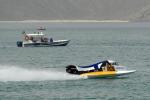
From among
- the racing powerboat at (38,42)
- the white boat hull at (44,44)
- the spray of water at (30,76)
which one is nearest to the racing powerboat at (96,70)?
the spray of water at (30,76)

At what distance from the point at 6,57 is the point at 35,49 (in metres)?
20.3

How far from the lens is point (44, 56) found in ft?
336

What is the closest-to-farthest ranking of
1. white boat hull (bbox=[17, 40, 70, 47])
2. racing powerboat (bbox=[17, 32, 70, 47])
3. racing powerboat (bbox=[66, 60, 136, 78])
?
racing powerboat (bbox=[66, 60, 136, 78]) < white boat hull (bbox=[17, 40, 70, 47]) < racing powerboat (bbox=[17, 32, 70, 47])

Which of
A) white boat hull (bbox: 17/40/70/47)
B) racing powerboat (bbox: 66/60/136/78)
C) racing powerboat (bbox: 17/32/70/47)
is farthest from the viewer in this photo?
racing powerboat (bbox: 17/32/70/47)

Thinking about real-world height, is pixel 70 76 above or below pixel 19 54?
below

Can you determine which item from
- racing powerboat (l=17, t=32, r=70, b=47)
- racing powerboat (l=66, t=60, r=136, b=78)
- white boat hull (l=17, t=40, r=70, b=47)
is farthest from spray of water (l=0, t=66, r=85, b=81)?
racing powerboat (l=17, t=32, r=70, b=47)

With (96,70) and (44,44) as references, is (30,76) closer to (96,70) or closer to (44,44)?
(96,70)

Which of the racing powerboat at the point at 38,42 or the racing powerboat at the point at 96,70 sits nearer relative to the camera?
the racing powerboat at the point at 96,70

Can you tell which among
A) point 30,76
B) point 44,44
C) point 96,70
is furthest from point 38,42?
point 96,70

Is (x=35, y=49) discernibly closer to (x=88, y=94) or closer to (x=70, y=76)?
(x=70, y=76)

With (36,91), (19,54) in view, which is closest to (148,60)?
(19,54)

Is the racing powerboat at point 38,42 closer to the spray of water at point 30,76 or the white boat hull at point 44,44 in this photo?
the white boat hull at point 44,44

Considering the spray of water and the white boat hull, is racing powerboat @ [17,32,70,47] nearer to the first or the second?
the white boat hull

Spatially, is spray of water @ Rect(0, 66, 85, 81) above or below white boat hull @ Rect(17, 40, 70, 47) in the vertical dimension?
below
